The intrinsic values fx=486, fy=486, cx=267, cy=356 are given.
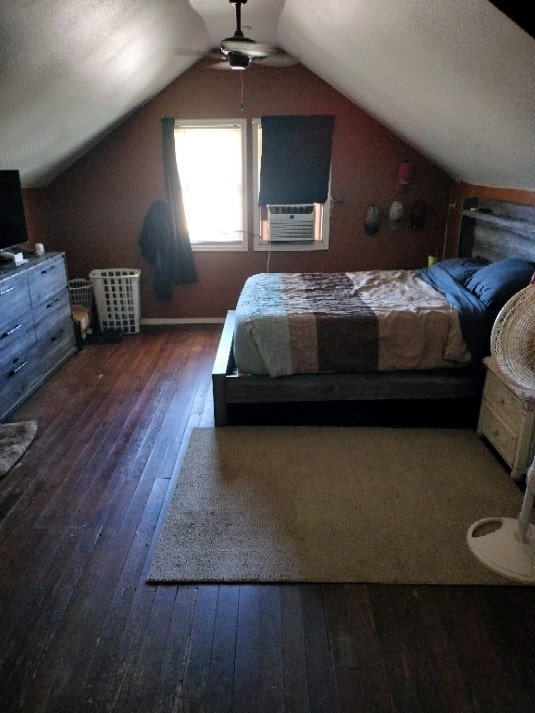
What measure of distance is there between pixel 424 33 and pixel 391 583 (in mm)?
2467

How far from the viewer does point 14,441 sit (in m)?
2.89

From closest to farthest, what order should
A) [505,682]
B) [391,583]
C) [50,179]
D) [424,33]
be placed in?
[505,682]
[391,583]
[424,33]
[50,179]

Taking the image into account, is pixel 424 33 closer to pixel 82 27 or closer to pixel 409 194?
pixel 82 27

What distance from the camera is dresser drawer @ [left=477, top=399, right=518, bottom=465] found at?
255 cm

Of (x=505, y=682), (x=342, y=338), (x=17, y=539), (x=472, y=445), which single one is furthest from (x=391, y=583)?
(x=17, y=539)

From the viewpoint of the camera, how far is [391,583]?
6.28 ft

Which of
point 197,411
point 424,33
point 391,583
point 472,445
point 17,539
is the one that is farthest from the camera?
point 197,411

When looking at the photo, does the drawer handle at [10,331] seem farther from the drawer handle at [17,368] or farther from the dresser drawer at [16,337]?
the drawer handle at [17,368]

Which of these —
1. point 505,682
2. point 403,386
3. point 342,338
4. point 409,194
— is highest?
point 409,194

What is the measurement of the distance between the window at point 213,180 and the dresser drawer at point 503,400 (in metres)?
3.00

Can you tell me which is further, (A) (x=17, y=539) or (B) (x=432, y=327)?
(B) (x=432, y=327)

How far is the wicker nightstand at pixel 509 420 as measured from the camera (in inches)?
94.5

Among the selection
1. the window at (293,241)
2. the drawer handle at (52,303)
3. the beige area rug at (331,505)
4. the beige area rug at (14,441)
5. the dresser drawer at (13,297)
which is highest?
the window at (293,241)

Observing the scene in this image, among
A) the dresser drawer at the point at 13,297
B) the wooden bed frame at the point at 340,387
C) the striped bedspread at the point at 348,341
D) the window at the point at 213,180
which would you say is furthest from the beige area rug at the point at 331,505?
the window at the point at 213,180
